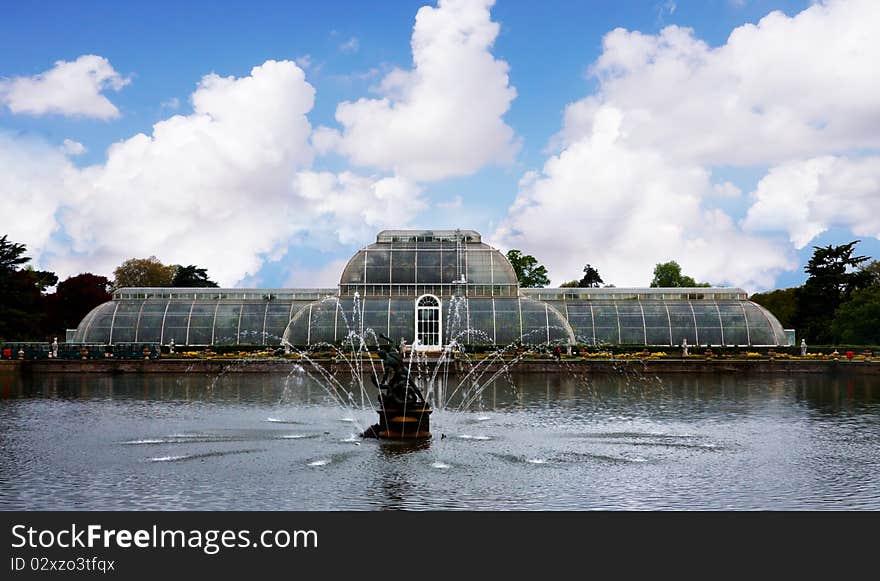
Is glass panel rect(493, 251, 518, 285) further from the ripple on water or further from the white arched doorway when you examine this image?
the ripple on water

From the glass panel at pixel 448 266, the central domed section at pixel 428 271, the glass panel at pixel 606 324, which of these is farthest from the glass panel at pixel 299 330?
the glass panel at pixel 606 324

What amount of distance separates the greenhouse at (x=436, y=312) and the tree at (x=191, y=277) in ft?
163

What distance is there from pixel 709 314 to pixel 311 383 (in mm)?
44967

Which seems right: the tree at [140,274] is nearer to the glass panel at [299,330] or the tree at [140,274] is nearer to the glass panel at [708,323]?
the glass panel at [299,330]

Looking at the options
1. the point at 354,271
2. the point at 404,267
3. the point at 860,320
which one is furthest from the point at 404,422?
the point at 860,320

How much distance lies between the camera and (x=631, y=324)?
280 feet

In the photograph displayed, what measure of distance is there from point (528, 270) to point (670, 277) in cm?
4145

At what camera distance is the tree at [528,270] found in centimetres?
12694

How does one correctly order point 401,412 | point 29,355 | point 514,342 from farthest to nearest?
point 514,342
point 29,355
point 401,412

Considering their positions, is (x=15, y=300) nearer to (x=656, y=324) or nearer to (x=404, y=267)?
(x=404, y=267)

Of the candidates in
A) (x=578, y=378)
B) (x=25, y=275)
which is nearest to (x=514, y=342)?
(x=578, y=378)

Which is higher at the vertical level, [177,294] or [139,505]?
[177,294]
